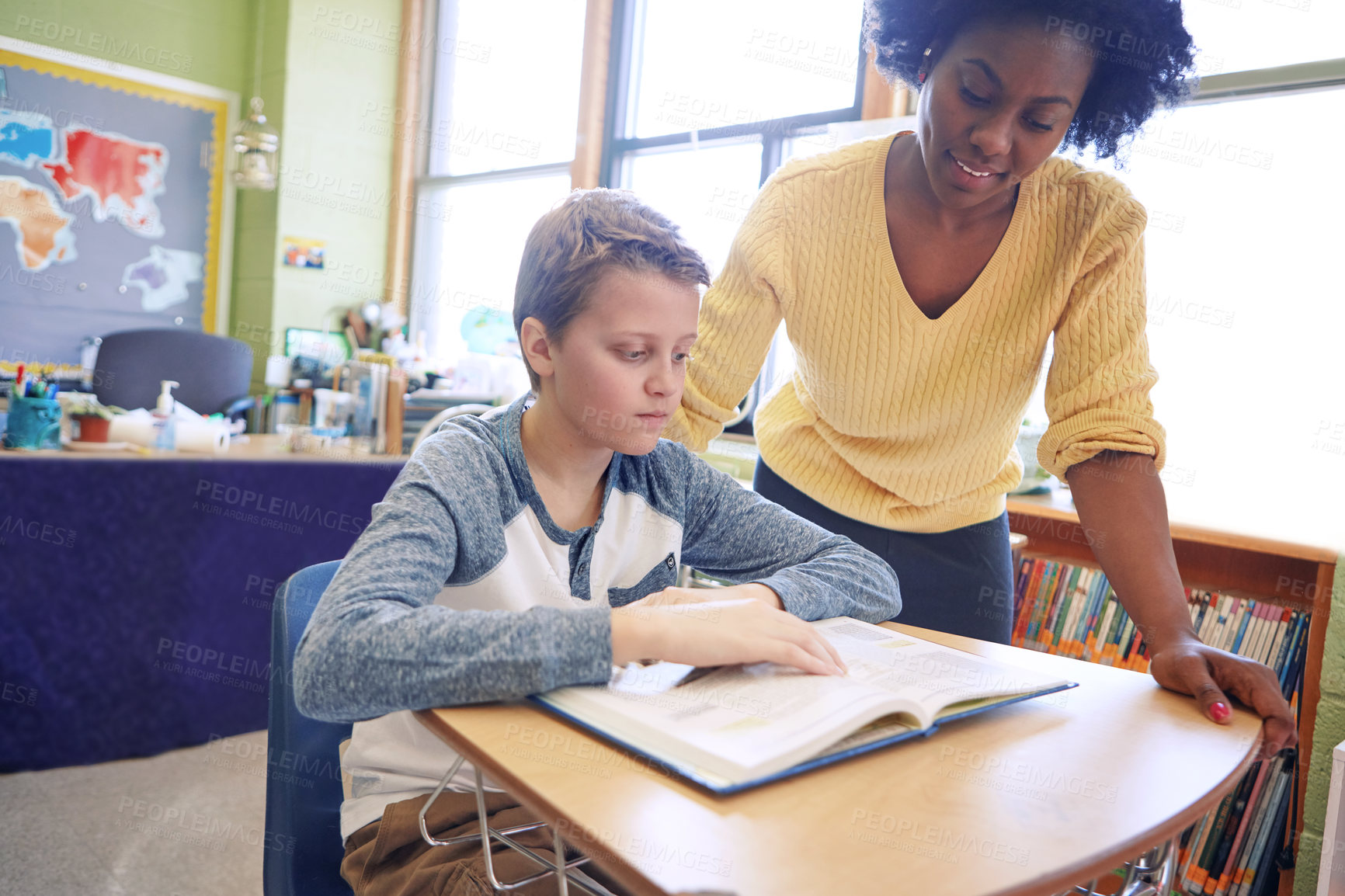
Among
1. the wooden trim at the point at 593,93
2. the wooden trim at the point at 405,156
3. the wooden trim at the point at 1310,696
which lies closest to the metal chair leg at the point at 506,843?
the wooden trim at the point at 1310,696

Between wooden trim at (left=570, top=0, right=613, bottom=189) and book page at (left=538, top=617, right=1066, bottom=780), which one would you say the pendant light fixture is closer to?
wooden trim at (left=570, top=0, right=613, bottom=189)

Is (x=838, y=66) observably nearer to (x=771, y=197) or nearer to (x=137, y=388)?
(x=771, y=197)

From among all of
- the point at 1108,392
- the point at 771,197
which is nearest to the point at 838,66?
the point at 771,197

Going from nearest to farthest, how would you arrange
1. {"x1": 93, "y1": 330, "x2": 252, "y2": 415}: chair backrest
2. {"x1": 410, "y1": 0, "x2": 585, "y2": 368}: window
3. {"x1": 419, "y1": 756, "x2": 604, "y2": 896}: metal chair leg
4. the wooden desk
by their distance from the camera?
the wooden desk → {"x1": 419, "y1": 756, "x2": 604, "y2": 896}: metal chair leg → {"x1": 93, "y1": 330, "x2": 252, "y2": 415}: chair backrest → {"x1": 410, "y1": 0, "x2": 585, "y2": 368}: window

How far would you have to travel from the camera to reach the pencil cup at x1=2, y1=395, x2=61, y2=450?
2.05m

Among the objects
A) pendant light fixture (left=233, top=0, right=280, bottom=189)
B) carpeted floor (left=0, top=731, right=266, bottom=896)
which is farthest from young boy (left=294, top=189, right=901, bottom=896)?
pendant light fixture (left=233, top=0, right=280, bottom=189)

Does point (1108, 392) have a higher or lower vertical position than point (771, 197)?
lower

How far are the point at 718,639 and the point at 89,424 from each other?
→ 78.6 inches

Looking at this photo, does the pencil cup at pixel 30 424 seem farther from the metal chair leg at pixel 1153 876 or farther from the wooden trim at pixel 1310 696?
the wooden trim at pixel 1310 696

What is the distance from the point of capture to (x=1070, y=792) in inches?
24.5

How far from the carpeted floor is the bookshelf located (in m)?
1.76

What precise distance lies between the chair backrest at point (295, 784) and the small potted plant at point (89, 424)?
5.05 feet

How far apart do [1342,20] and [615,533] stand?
2.14 metres

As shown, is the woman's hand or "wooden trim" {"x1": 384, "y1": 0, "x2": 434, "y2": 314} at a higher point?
"wooden trim" {"x1": 384, "y1": 0, "x2": 434, "y2": 314}
